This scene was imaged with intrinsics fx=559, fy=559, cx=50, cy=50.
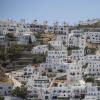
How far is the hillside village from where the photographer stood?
53.2ft

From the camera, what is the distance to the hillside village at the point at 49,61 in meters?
16.2

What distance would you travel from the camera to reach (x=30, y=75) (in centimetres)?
1781

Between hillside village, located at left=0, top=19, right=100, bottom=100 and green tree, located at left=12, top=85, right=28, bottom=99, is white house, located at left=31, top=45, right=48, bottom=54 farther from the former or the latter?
green tree, located at left=12, top=85, right=28, bottom=99

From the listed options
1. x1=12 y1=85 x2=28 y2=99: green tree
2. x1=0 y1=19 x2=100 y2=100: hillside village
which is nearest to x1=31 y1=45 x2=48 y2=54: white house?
x1=0 y1=19 x2=100 y2=100: hillside village

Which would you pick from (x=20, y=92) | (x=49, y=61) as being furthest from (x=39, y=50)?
(x=20, y=92)

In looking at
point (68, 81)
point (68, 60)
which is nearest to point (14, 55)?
point (68, 60)

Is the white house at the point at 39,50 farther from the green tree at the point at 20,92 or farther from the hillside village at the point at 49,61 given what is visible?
the green tree at the point at 20,92

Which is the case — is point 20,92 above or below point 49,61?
below

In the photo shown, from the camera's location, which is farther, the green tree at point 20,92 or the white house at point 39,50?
the white house at point 39,50

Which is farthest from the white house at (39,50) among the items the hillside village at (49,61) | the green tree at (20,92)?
the green tree at (20,92)

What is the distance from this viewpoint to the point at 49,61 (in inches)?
749

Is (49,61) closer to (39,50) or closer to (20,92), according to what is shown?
(39,50)

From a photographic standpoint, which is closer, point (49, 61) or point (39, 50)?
point (49, 61)

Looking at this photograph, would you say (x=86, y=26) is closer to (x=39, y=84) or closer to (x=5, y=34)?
(x=5, y=34)
